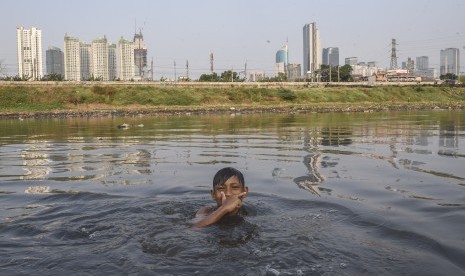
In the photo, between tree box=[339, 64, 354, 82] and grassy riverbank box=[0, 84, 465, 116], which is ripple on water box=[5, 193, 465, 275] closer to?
grassy riverbank box=[0, 84, 465, 116]

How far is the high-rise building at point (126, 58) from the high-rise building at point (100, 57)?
139 inches

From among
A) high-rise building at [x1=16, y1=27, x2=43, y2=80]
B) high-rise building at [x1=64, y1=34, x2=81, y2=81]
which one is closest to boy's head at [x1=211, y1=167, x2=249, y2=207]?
high-rise building at [x1=64, y1=34, x2=81, y2=81]

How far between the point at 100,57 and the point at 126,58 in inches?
246

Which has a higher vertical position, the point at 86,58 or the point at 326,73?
the point at 86,58

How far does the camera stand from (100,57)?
372 feet

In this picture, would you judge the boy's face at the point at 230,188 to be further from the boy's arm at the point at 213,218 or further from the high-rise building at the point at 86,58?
the high-rise building at the point at 86,58

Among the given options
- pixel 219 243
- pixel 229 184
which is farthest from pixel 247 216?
pixel 219 243

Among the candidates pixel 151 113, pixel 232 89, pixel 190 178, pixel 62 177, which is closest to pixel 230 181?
pixel 190 178

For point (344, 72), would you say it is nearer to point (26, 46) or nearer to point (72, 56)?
point (72, 56)

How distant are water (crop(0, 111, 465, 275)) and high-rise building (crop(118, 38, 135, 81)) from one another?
10462cm

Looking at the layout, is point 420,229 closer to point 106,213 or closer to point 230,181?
point 230,181

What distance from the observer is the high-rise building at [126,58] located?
4451 inches

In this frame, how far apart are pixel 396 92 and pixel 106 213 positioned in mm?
75788

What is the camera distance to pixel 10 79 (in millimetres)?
65312
